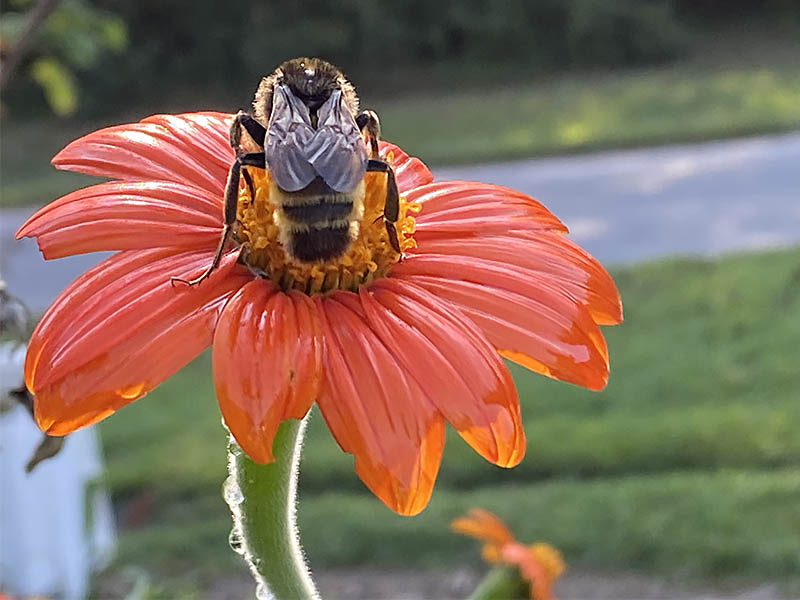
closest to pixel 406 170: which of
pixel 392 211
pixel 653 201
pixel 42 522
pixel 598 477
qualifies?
pixel 392 211

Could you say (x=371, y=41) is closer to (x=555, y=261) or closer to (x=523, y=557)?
(x=523, y=557)

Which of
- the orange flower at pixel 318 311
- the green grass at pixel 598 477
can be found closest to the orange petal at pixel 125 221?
the orange flower at pixel 318 311

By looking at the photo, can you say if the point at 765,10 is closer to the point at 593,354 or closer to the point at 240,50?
the point at 240,50

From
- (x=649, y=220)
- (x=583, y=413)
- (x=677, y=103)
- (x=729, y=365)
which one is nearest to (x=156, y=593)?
(x=583, y=413)

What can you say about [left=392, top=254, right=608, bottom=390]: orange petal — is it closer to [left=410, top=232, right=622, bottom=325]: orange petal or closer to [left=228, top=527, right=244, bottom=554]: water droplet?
[left=410, top=232, right=622, bottom=325]: orange petal

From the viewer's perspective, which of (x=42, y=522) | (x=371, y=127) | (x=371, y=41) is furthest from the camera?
(x=371, y=41)

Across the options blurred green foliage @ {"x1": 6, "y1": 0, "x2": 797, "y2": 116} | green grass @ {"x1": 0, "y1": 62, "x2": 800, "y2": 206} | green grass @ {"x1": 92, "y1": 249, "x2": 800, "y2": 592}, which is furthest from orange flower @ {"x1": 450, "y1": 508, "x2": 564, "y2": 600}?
blurred green foliage @ {"x1": 6, "y1": 0, "x2": 797, "y2": 116}
